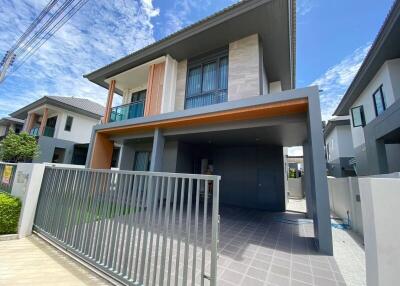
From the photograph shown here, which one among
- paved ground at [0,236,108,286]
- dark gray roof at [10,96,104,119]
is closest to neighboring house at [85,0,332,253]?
paved ground at [0,236,108,286]

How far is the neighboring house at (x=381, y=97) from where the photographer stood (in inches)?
252

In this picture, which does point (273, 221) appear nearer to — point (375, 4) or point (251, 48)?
point (251, 48)

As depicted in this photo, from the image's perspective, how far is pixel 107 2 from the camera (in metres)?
5.73

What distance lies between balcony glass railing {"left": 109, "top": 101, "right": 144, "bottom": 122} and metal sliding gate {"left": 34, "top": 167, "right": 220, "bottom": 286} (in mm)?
6000

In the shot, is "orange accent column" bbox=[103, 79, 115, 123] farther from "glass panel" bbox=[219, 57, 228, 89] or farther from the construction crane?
"glass panel" bbox=[219, 57, 228, 89]

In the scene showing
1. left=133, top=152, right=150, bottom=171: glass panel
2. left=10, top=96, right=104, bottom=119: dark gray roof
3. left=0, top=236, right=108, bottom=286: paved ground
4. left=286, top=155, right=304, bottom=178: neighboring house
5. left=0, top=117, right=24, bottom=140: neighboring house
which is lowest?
left=0, top=236, right=108, bottom=286: paved ground

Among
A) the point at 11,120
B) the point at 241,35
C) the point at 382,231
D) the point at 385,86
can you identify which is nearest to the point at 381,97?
the point at 385,86

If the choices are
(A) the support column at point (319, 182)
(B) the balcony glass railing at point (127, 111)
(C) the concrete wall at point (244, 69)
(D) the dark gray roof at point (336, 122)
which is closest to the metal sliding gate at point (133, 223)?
(A) the support column at point (319, 182)

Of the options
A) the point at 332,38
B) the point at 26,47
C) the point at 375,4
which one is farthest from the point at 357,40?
the point at 26,47

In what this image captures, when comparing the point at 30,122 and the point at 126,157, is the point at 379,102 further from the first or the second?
the point at 30,122

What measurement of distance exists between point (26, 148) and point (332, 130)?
25.9 m

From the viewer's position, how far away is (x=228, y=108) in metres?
5.80

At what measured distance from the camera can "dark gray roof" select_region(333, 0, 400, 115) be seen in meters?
5.99

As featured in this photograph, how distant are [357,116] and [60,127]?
23.3 meters
